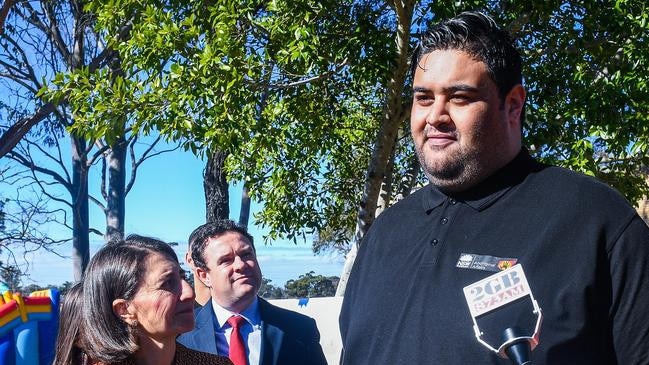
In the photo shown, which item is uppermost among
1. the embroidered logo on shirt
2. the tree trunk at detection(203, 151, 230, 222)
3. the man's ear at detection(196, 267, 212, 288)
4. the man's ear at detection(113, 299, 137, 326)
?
the tree trunk at detection(203, 151, 230, 222)

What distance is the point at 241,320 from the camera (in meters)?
4.82

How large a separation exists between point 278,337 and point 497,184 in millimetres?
2879

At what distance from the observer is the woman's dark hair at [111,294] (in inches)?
132

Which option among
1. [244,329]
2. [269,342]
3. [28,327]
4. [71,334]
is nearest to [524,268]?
[71,334]

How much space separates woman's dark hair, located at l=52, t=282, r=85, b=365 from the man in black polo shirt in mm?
1463

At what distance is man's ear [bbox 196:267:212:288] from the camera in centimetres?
495

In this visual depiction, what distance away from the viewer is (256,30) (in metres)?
9.27

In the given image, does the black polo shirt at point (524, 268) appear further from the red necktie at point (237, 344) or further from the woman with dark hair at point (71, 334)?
the red necktie at point (237, 344)

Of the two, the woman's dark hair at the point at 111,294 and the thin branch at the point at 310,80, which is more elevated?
the thin branch at the point at 310,80

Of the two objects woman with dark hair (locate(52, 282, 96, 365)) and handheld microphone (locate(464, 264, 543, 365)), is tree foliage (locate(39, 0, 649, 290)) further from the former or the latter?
handheld microphone (locate(464, 264, 543, 365))

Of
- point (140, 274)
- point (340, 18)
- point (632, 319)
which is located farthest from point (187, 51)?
point (632, 319)

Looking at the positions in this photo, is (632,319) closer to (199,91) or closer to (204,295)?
(204,295)

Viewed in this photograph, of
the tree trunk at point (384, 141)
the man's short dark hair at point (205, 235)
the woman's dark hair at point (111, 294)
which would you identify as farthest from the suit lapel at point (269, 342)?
the tree trunk at point (384, 141)

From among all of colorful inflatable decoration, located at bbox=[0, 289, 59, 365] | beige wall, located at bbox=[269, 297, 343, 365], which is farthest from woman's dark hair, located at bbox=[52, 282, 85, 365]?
beige wall, located at bbox=[269, 297, 343, 365]
